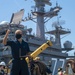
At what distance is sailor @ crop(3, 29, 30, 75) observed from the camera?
644 centimetres

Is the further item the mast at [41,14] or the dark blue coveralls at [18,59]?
the mast at [41,14]

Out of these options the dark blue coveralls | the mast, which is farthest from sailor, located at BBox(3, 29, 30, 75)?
the mast

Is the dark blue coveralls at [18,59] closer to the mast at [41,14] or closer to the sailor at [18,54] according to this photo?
the sailor at [18,54]

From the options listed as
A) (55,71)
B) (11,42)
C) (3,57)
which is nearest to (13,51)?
(11,42)

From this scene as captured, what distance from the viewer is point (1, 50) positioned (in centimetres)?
7219

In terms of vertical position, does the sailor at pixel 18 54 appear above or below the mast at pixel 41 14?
below

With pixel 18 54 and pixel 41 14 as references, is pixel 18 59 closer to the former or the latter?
pixel 18 54

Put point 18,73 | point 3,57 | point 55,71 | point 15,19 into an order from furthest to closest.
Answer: point 15,19, point 3,57, point 55,71, point 18,73

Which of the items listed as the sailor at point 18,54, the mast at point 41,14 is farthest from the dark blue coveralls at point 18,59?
the mast at point 41,14

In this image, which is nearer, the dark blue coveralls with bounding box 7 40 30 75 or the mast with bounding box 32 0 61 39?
the dark blue coveralls with bounding box 7 40 30 75

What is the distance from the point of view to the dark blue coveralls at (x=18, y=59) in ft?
21.1

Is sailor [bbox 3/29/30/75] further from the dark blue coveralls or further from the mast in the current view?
the mast

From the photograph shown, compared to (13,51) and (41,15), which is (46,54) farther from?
(13,51)

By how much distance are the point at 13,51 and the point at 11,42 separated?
0.23 m
